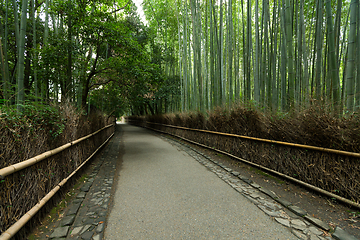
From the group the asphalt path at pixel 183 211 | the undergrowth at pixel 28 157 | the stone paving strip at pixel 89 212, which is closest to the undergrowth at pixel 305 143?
the asphalt path at pixel 183 211

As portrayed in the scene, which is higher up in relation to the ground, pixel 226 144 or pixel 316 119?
pixel 316 119

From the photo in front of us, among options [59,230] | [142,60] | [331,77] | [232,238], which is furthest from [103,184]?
[142,60]

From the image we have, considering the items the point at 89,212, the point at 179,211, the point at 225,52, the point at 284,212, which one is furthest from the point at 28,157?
the point at 225,52

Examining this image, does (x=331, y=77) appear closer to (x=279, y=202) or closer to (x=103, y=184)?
(x=279, y=202)

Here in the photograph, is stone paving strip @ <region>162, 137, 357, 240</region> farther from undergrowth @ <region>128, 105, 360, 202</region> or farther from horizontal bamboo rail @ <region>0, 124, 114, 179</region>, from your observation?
horizontal bamboo rail @ <region>0, 124, 114, 179</region>

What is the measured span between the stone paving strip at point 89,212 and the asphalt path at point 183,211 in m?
0.10

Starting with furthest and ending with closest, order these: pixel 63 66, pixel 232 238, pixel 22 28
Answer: pixel 63 66 < pixel 22 28 < pixel 232 238

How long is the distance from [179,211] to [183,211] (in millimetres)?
47

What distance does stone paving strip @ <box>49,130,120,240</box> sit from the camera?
1700 mm

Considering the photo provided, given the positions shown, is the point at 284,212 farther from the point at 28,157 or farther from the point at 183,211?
the point at 28,157

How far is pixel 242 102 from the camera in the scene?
413 centimetres

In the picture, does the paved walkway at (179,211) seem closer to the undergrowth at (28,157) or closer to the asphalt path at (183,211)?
the asphalt path at (183,211)

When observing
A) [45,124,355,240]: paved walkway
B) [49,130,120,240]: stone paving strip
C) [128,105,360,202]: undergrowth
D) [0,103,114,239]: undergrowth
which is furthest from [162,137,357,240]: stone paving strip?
[0,103,114,239]: undergrowth

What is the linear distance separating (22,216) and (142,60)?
526cm
